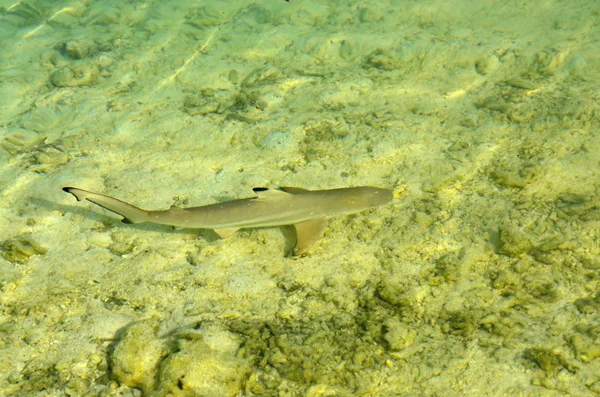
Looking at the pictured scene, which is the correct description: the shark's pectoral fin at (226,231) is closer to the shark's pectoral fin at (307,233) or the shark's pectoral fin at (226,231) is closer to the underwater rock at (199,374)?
the shark's pectoral fin at (307,233)

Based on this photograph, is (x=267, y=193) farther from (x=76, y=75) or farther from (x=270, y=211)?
(x=76, y=75)

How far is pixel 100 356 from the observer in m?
3.64

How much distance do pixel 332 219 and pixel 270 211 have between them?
0.69 meters

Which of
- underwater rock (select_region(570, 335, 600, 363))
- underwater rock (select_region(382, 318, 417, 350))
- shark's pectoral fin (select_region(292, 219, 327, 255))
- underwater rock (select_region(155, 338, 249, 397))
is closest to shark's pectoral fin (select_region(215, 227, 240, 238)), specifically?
shark's pectoral fin (select_region(292, 219, 327, 255))

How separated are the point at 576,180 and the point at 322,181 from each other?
8.62 ft

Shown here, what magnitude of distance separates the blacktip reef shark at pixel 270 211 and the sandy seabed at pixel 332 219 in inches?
8.4

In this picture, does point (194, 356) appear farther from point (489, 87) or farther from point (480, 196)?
point (489, 87)

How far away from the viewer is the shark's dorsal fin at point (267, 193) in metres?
4.41

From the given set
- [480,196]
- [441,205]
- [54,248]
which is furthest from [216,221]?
[480,196]

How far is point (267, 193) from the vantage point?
14.5ft

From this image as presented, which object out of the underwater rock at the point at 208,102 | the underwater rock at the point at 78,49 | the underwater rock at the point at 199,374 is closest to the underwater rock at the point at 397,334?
the underwater rock at the point at 199,374

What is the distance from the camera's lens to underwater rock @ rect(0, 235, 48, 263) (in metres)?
4.58

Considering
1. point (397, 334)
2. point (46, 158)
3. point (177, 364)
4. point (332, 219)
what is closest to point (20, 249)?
point (46, 158)

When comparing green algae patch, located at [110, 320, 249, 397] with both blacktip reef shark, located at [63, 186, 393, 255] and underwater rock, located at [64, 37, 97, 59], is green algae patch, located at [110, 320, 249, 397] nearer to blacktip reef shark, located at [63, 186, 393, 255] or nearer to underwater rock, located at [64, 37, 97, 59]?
blacktip reef shark, located at [63, 186, 393, 255]
